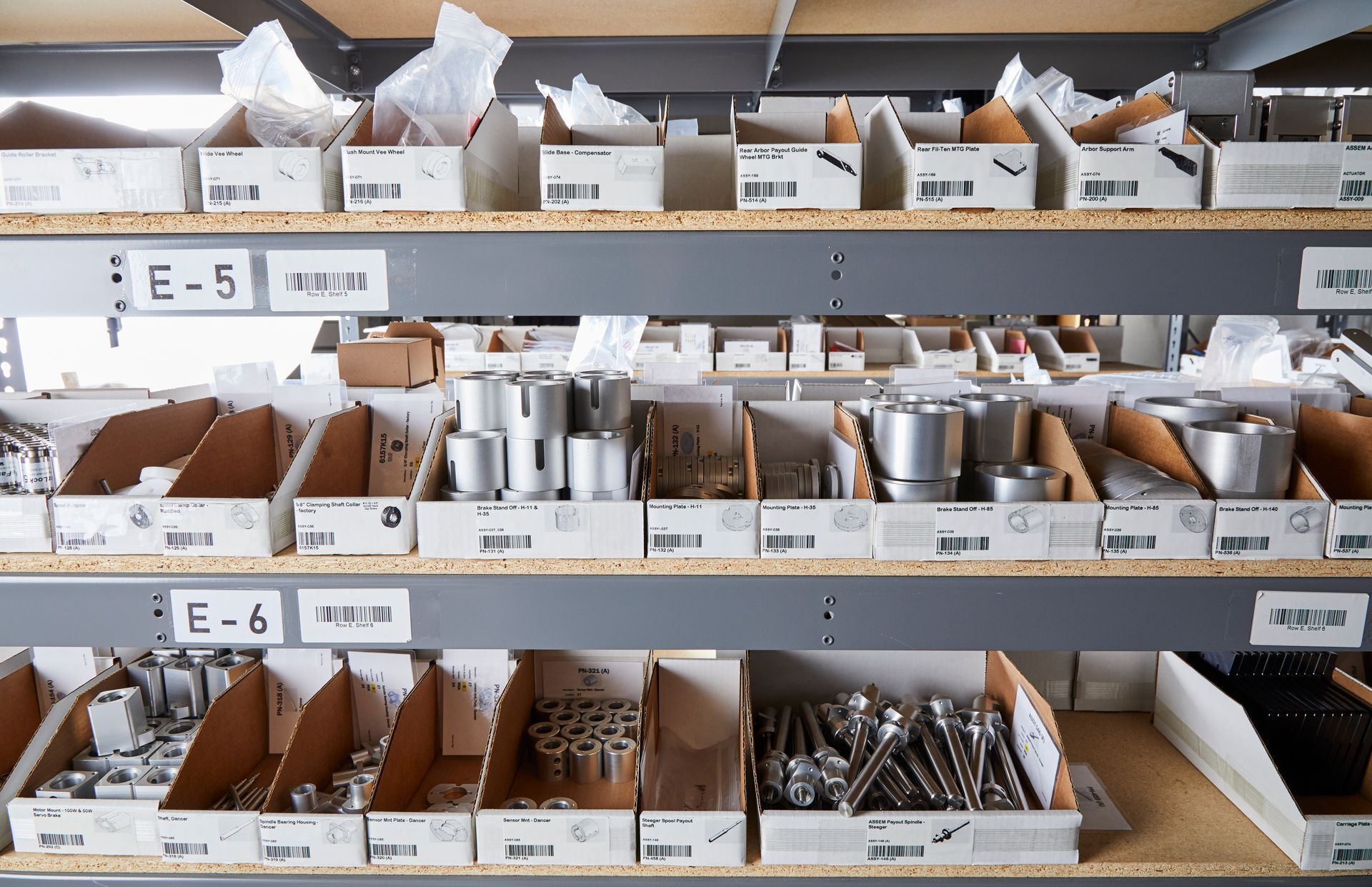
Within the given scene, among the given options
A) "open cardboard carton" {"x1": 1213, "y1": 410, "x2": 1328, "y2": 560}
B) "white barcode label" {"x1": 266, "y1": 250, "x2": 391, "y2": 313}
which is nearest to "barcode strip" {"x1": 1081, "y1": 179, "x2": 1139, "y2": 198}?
"open cardboard carton" {"x1": 1213, "y1": 410, "x2": 1328, "y2": 560}

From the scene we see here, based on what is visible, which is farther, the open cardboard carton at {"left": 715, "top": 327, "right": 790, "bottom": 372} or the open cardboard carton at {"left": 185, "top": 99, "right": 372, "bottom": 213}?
the open cardboard carton at {"left": 715, "top": 327, "right": 790, "bottom": 372}

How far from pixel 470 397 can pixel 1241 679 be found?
1.26 meters

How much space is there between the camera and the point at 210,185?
943 millimetres

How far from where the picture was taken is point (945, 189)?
0.95 meters

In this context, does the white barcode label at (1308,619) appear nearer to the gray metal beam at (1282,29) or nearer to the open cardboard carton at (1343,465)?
the open cardboard carton at (1343,465)

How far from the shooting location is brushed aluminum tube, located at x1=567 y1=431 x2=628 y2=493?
0.99 meters

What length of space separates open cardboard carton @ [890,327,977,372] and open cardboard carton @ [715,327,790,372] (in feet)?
1.97

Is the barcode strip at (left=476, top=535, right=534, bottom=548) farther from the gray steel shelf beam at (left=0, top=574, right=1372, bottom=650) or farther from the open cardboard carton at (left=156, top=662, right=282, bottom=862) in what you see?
the open cardboard carton at (left=156, top=662, right=282, bottom=862)

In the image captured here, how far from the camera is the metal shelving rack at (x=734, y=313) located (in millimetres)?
934

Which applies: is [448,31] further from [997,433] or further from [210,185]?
[997,433]

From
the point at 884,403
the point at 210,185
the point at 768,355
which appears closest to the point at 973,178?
the point at 884,403

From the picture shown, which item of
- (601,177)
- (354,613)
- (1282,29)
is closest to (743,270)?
(601,177)

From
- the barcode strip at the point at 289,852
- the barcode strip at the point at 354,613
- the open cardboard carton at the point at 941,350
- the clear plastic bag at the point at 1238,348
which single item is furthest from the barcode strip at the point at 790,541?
the open cardboard carton at the point at 941,350

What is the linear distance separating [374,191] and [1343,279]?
3.75 feet
